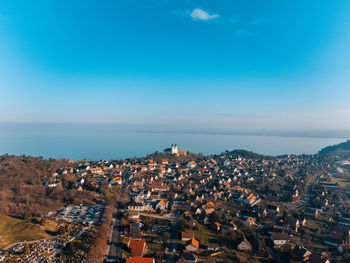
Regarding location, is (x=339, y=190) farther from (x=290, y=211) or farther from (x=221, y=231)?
(x=221, y=231)

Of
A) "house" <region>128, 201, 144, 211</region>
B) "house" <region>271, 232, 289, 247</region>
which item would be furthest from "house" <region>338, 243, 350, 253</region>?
"house" <region>128, 201, 144, 211</region>

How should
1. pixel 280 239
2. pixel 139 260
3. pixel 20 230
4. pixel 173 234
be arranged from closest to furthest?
pixel 139 260 → pixel 20 230 → pixel 280 239 → pixel 173 234

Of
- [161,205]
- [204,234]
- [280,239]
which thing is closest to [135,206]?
[161,205]

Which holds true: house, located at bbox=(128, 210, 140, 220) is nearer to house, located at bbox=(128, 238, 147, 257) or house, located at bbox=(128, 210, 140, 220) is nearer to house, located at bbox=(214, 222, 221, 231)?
house, located at bbox=(128, 238, 147, 257)

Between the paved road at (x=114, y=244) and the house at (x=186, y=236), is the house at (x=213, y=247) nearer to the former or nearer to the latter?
the house at (x=186, y=236)

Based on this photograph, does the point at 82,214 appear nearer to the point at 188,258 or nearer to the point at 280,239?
the point at 188,258

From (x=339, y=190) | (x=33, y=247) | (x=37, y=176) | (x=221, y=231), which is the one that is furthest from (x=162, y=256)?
(x=339, y=190)
